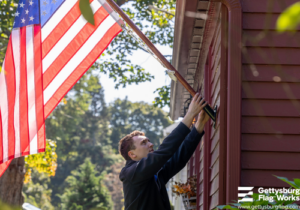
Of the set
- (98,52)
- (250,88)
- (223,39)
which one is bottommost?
(250,88)

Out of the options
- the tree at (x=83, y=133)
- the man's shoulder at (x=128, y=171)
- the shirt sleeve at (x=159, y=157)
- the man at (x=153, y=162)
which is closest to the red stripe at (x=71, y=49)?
the man at (x=153, y=162)

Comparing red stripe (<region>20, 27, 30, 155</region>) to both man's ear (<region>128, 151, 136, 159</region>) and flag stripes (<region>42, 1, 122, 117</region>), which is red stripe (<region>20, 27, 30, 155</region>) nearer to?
flag stripes (<region>42, 1, 122, 117</region>)

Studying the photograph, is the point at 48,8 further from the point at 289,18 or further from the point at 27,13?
the point at 289,18

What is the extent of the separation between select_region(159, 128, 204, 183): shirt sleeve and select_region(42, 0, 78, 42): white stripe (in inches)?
80.7

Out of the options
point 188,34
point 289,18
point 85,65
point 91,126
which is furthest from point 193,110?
point 91,126

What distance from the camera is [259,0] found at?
2.96 m

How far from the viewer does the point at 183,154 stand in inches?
142

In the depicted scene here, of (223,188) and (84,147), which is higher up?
(84,147)

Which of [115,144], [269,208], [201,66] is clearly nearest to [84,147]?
[115,144]

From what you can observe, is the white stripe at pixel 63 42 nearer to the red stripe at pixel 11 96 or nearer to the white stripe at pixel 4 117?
the red stripe at pixel 11 96

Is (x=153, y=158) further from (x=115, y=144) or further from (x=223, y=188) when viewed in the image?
(x=115, y=144)

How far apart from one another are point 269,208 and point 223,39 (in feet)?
5.32

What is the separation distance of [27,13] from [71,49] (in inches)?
24.8

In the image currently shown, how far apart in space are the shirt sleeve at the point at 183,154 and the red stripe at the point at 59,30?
193cm
